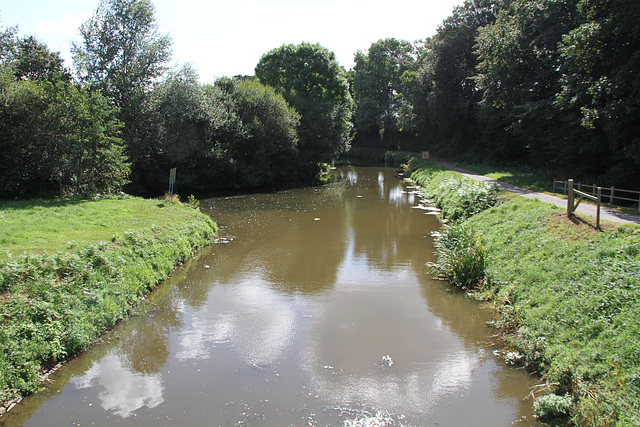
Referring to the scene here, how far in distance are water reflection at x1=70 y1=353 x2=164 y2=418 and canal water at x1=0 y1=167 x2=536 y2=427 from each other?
0.03 meters

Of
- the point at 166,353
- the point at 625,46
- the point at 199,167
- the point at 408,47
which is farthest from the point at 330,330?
the point at 408,47

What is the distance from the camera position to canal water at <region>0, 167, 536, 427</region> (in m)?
6.30

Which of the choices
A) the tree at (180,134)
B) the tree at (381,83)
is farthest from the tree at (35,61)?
the tree at (381,83)

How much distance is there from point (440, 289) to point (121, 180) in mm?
16919

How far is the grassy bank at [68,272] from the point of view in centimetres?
698

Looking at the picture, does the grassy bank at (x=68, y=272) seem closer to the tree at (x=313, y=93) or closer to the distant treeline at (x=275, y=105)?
the distant treeline at (x=275, y=105)

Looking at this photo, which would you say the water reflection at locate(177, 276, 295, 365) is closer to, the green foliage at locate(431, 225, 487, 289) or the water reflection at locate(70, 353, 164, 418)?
the water reflection at locate(70, 353, 164, 418)

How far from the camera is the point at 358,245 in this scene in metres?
16.8

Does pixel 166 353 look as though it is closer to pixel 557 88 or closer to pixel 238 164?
pixel 238 164

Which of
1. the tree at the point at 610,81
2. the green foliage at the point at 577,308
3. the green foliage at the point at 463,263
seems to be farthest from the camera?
the tree at the point at 610,81

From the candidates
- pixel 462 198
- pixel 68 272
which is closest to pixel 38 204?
pixel 68 272

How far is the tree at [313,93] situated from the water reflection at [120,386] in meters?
32.5

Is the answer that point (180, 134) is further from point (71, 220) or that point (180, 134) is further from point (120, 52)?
point (71, 220)

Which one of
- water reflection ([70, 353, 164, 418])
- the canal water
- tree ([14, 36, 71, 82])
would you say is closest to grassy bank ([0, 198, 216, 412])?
the canal water
